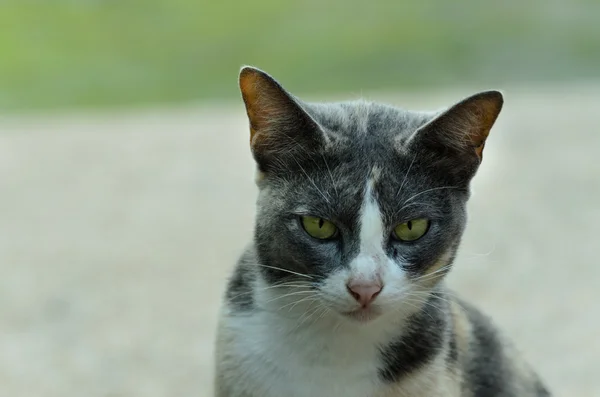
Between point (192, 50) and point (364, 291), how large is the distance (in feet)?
9.66

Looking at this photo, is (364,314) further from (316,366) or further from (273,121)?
(273,121)

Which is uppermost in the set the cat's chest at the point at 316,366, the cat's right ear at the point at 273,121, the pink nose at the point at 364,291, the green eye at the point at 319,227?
the cat's right ear at the point at 273,121

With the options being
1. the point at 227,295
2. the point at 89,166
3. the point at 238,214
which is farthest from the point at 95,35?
the point at 227,295

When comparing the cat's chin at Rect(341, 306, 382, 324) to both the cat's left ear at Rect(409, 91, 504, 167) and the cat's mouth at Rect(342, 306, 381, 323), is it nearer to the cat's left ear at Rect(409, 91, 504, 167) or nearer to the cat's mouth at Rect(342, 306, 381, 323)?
A: the cat's mouth at Rect(342, 306, 381, 323)

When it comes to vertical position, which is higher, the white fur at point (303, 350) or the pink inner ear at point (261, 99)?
the pink inner ear at point (261, 99)

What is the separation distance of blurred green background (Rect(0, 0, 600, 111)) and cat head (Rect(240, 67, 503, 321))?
2.50 m

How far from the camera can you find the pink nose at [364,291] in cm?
123

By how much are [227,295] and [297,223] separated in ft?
0.98

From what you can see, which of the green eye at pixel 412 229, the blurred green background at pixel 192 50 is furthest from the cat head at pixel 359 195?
the blurred green background at pixel 192 50

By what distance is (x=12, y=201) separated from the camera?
302cm

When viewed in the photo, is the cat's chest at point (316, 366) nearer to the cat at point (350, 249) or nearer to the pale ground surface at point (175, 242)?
the cat at point (350, 249)

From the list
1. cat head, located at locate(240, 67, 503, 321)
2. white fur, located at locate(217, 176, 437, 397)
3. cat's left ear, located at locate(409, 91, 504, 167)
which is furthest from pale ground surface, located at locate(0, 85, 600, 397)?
cat's left ear, located at locate(409, 91, 504, 167)

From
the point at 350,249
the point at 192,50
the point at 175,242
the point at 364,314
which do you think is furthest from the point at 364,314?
the point at 192,50

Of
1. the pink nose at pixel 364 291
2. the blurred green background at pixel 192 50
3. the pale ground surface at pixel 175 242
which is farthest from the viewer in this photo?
the blurred green background at pixel 192 50
